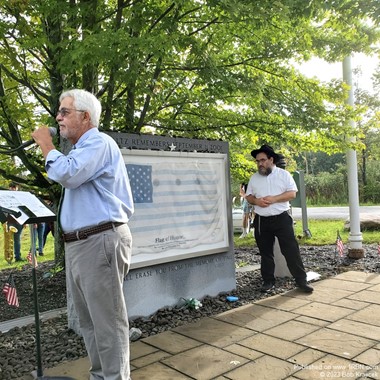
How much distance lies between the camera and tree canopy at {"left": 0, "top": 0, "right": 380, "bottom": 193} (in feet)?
12.2

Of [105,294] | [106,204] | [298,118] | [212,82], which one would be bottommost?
[105,294]

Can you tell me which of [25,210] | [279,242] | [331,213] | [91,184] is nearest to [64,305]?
[25,210]

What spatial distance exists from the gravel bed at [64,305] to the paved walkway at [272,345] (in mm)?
227

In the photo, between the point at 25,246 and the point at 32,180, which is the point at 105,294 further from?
the point at 25,246

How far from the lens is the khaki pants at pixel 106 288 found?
2439 mm

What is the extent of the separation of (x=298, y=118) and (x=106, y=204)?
144 inches

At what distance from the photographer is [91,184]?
2.47 m

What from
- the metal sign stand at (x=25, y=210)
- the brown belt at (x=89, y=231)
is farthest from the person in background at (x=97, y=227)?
the metal sign stand at (x=25, y=210)

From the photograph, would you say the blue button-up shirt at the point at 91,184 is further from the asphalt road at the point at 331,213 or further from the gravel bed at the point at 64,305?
the asphalt road at the point at 331,213

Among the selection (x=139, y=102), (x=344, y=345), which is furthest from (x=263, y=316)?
(x=139, y=102)

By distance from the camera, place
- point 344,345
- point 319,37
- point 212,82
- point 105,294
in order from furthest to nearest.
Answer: point 319,37 < point 212,82 < point 344,345 < point 105,294

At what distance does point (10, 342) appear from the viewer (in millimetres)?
3785

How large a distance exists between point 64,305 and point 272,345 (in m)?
2.76

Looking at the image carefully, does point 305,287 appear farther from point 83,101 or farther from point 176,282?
point 83,101
